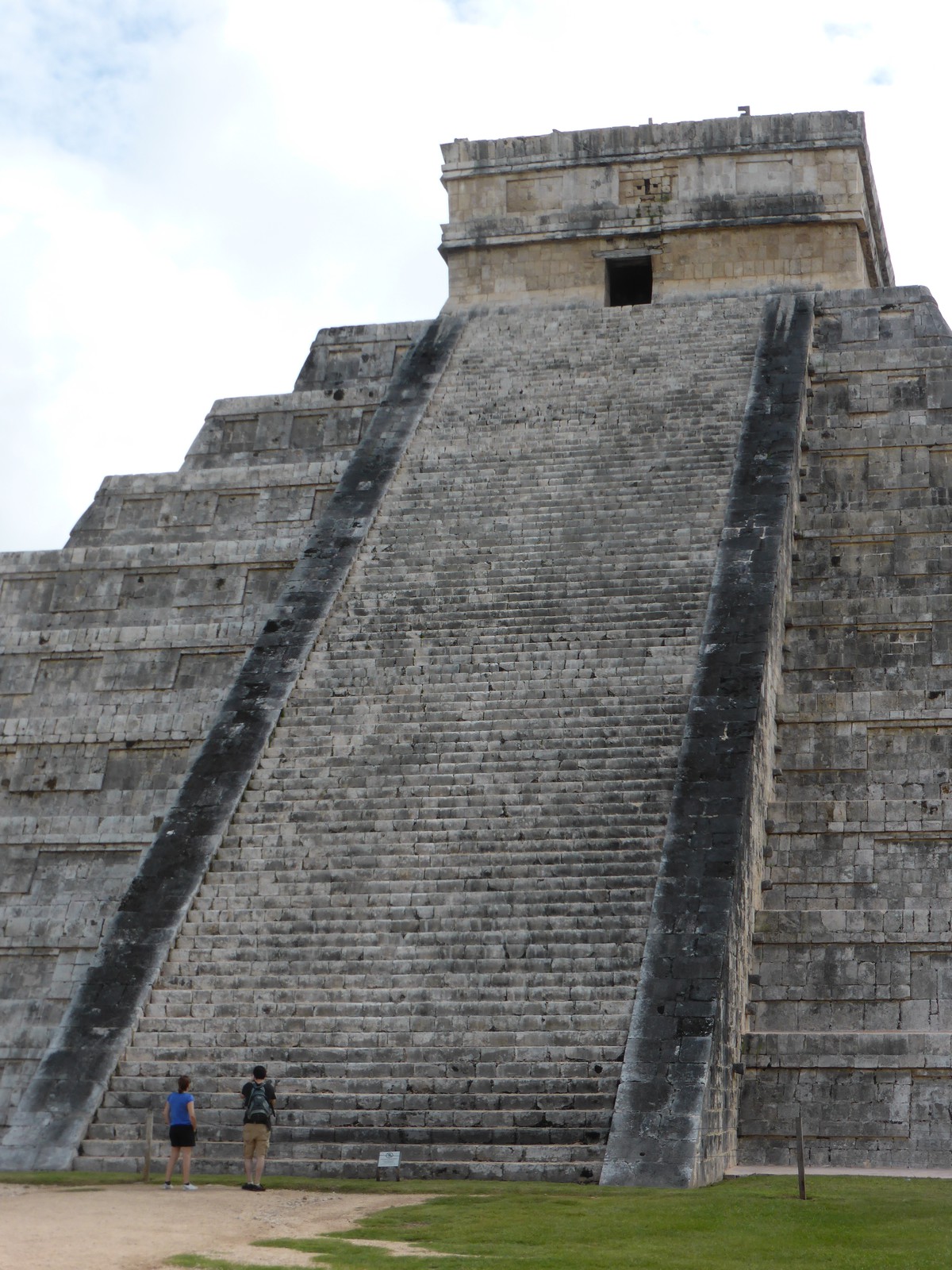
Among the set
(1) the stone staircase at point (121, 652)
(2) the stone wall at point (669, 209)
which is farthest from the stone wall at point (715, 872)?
(1) the stone staircase at point (121, 652)

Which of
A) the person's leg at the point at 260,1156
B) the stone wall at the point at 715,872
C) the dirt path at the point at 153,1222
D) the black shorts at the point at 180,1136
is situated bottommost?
the dirt path at the point at 153,1222

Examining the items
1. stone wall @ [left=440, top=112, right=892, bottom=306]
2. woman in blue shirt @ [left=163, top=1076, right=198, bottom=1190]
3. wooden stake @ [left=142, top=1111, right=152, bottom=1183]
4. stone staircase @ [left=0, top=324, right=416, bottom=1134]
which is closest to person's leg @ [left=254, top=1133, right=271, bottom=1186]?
woman in blue shirt @ [left=163, top=1076, right=198, bottom=1190]

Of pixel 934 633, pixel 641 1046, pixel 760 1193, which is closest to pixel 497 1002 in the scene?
pixel 641 1046

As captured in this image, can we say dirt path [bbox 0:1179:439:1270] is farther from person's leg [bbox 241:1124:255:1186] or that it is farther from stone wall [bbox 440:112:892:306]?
stone wall [bbox 440:112:892:306]

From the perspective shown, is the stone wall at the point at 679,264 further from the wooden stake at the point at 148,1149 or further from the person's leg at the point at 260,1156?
the person's leg at the point at 260,1156

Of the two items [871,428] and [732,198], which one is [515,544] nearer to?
[871,428]

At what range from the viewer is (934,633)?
53.8 ft

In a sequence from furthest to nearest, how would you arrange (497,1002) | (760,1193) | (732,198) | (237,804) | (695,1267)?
(732,198) < (237,804) < (497,1002) < (760,1193) < (695,1267)

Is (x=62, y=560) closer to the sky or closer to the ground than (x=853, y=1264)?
closer to the sky

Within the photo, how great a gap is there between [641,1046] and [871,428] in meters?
8.58

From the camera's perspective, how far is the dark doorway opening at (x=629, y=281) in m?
23.0

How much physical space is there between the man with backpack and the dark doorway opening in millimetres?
13360

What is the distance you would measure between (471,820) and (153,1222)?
5.20 m

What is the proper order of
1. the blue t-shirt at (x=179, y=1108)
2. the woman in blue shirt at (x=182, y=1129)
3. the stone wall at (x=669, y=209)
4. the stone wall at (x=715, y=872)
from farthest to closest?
the stone wall at (x=669, y=209) < the stone wall at (x=715, y=872) < the blue t-shirt at (x=179, y=1108) < the woman in blue shirt at (x=182, y=1129)
